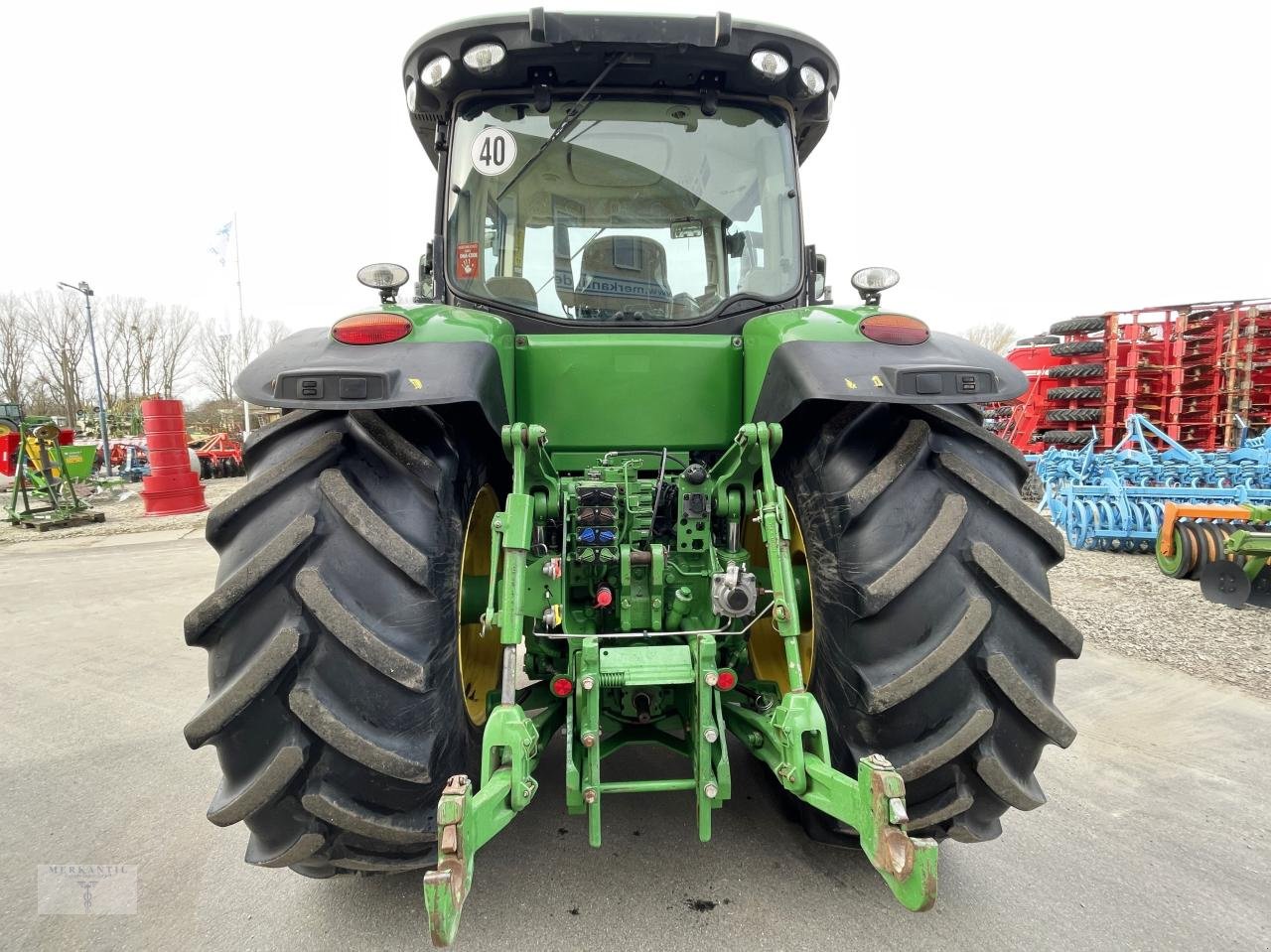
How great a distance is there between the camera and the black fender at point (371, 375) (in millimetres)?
1537

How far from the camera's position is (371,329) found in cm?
172

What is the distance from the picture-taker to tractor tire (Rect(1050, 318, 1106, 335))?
36.5 ft

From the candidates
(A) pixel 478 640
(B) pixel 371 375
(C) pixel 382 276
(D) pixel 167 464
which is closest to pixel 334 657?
(B) pixel 371 375

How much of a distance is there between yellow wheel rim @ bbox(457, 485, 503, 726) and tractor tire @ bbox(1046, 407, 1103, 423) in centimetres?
1163

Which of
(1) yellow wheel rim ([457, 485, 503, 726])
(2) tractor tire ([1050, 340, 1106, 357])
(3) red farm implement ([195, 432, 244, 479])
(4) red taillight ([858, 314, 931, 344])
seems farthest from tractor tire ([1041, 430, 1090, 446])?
(3) red farm implement ([195, 432, 244, 479])

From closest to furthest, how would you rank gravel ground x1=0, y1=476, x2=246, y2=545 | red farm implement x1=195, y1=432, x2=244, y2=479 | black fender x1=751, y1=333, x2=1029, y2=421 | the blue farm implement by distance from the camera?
black fender x1=751, y1=333, x2=1029, y2=421 → the blue farm implement → gravel ground x1=0, y1=476, x2=246, y2=545 → red farm implement x1=195, y1=432, x2=244, y2=479

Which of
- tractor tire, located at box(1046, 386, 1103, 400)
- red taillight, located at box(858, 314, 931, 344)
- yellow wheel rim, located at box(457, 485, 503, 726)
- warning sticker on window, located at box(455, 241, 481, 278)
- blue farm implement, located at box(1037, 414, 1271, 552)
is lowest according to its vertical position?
blue farm implement, located at box(1037, 414, 1271, 552)

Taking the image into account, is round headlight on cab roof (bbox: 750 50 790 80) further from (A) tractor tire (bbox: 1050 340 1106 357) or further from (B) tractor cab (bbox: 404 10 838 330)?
(A) tractor tire (bbox: 1050 340 1106 357)

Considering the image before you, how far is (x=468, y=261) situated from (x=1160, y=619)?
5056 millimetres

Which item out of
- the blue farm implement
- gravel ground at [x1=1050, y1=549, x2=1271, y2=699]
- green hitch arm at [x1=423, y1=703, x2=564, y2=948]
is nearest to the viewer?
green hitch arm at [x1=423, y1=703, x2=564, y2=948]

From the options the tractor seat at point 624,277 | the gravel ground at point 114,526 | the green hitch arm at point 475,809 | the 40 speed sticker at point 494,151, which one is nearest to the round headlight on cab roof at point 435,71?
the 40 speed sticker at point 494,151

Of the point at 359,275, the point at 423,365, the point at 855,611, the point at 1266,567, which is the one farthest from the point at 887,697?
the point at 1266,567

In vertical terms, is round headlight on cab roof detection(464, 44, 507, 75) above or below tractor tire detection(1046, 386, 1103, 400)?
above

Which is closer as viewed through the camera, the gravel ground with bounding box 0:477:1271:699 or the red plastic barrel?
the gravel ground with bounding box 0:477:1271:699
